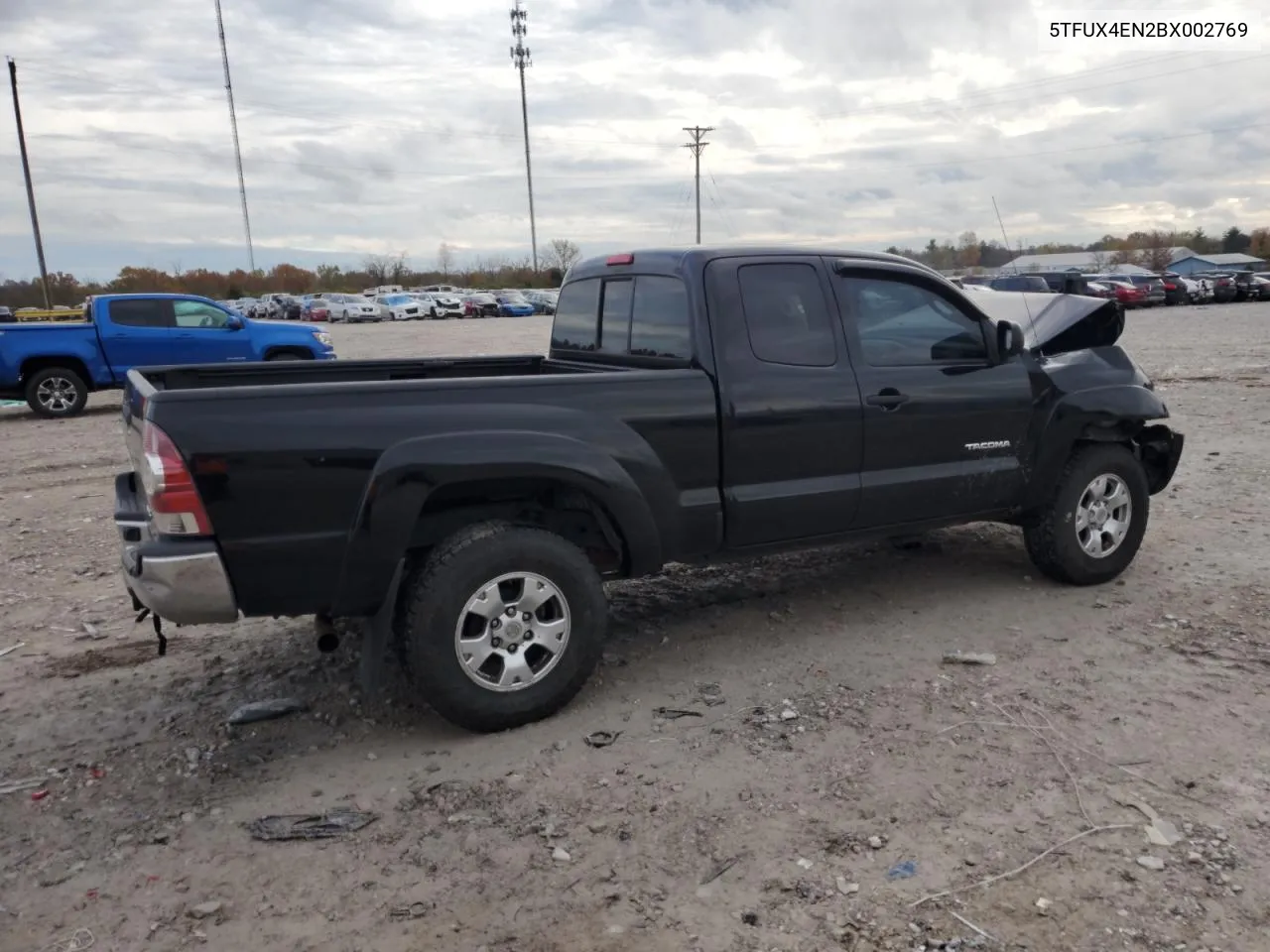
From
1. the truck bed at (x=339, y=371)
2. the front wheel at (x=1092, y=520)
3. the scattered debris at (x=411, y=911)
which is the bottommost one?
the scattered debris at (x=411, y=911)

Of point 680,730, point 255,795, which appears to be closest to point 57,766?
point 255,795

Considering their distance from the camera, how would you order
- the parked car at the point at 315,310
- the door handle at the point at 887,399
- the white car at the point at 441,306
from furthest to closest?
1. the white car at the point at 441,306
2. the parked car at the point at 315,310
3. the door handle at the point at 887,399

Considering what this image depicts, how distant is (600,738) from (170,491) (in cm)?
186

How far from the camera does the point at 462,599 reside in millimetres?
3855

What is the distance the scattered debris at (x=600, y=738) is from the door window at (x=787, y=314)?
71.1 inches

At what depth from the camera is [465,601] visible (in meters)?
3.87

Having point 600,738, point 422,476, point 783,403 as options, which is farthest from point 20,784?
point 783,403

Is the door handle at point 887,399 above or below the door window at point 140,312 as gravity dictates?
below

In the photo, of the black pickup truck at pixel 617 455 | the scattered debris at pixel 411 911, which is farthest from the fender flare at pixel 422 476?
the scattered debris at pixel 411 911

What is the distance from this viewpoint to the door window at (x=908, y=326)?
4941 millimetres

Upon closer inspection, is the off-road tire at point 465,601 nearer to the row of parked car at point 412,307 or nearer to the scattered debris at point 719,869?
the scattered debris at point 719,869

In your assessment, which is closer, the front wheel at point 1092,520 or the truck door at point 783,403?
the truck door at point 783,403

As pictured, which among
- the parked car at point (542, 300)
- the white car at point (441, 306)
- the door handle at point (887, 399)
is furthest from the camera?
the parked car at point (542, 300)

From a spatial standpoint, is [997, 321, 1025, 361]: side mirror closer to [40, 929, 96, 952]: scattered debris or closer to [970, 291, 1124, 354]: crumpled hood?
[970, 291, 1124, 354]: crumpled hood
